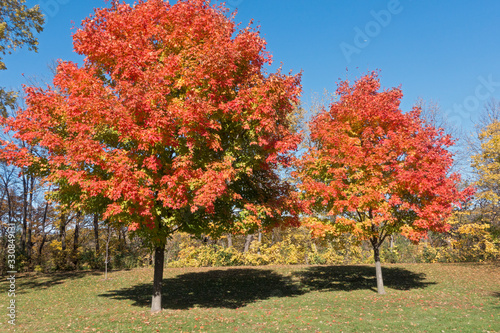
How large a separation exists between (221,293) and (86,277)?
10.2m

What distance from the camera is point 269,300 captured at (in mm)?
13969

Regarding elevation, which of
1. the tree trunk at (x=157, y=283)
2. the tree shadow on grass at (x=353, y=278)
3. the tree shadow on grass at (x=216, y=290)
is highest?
the tree trunk at (x=157, y=283)

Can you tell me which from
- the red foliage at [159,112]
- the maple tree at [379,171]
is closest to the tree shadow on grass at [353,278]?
the maple tree at [379,171]

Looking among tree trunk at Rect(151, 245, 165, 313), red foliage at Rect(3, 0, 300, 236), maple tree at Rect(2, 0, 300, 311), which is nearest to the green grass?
tree trunk at Rect(151, 245, 165, 313)

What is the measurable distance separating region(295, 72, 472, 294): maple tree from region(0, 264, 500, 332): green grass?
2.86m

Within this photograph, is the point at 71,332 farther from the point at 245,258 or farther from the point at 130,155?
the point at 245,258

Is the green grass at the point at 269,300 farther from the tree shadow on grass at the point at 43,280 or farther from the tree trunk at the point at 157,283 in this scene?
the tree trunk at the point at 157,283

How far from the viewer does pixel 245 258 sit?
24.6 m

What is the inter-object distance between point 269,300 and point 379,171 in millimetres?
7476

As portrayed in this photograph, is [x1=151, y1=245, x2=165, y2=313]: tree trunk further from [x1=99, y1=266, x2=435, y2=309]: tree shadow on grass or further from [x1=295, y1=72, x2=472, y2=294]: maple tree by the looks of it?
[x1=295, y1=72, x2=472, y2=294]: maple tree

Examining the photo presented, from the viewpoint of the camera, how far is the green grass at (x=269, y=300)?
376 inches

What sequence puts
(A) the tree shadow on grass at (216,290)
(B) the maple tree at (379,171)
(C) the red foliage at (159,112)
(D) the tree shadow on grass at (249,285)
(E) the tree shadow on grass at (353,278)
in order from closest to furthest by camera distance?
(C) the red foliage at (159,112), (B) the maple tree at (379,171), (A) the tree shadow on grass at (216,290), (D) the tree shadow on grass at (249,285), (E) the tree shadow on grass at (353,278)

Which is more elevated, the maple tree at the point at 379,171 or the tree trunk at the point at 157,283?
the maple tree at the point at 379,171

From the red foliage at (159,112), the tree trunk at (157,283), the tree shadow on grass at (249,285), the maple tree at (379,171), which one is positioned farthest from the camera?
the tree shadow on grass at (249,285)
